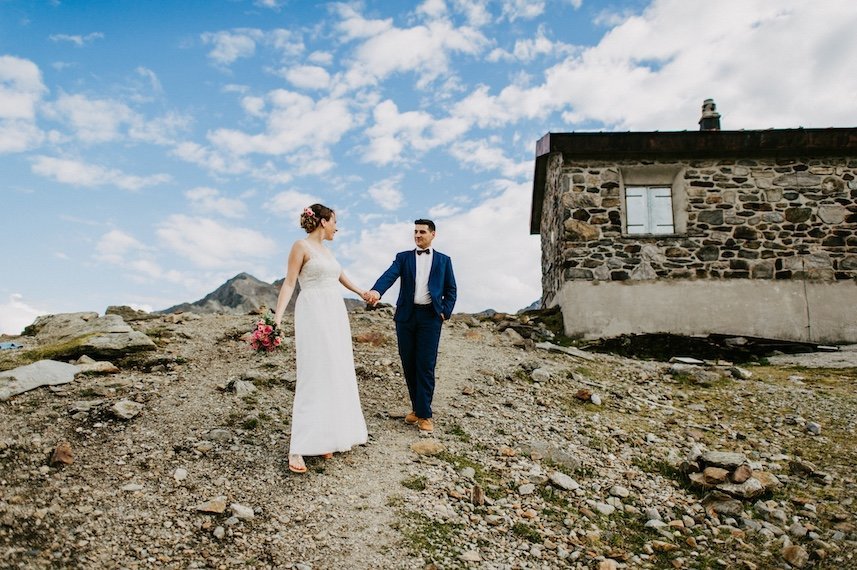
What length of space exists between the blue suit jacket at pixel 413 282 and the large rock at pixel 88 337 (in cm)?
475

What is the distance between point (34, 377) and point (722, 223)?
1316 centimetres

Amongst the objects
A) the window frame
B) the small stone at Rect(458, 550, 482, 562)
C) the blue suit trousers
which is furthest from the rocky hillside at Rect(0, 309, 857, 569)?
→ the window frame

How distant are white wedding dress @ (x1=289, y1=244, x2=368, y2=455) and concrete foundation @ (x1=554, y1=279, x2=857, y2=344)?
26.7 ft

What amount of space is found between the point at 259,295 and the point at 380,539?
713 inches

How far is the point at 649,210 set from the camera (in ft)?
42.5

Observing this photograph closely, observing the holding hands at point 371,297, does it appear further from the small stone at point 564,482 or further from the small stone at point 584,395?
the small stone at point 584,395

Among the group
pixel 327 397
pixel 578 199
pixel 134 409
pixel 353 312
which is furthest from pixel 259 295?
pixel 327 397

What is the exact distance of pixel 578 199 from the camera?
12758 mm

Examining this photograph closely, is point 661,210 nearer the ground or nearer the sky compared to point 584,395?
nearer the sky

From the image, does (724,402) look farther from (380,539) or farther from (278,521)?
(278,521)

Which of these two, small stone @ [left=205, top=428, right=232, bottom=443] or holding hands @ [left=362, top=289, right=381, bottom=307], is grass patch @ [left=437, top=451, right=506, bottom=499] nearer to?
holding hands @ [left=362, top=289, right=381, bottom=307]

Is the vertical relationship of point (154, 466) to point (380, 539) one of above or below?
above

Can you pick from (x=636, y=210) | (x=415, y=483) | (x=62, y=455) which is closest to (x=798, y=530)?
(x=415, y=483)

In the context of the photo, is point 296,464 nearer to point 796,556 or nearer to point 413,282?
point 413,282
